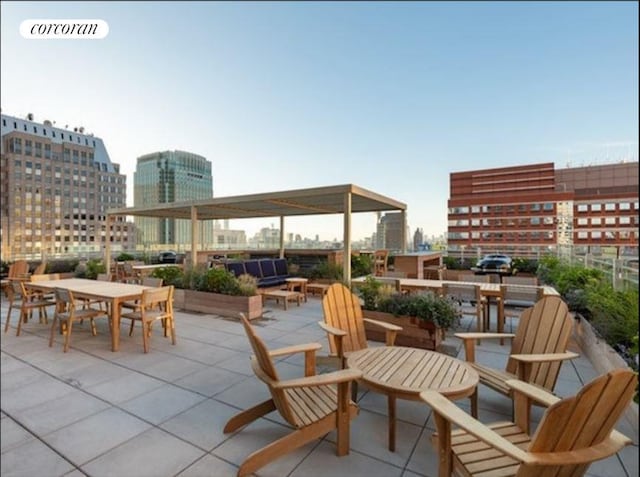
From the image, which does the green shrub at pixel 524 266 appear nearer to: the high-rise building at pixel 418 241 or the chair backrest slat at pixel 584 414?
the high-rise building at pixel 418 241

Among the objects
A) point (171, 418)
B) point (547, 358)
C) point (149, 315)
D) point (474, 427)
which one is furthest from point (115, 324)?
point (547, 358)

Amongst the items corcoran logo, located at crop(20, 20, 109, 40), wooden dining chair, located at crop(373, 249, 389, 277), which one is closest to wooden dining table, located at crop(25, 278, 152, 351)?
corcoran logo, located at crop(20, 20, 109, 40)

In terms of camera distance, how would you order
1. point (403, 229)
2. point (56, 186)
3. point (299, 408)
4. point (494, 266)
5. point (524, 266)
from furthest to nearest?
point (56, 186) < point (403, 229) < point (494, 266) < point (524, 266) < point (299, 408)

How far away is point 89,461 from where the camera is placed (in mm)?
1985

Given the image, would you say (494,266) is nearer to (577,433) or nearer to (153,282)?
(153,282)

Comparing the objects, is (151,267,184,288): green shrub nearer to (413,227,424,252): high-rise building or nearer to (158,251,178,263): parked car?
(158,251,178,263): parked car

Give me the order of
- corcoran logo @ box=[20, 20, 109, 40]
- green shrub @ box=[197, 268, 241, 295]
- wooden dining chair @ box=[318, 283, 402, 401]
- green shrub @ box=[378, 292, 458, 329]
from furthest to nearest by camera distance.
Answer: green shrub @ box=[197, 268, 241, 295], green shrub @ box=[378, 292, 458, 329], wooden dining chair @ box=[318, 283, 402, 401], corcoran logo @ box=[20, 20, 109, 40]

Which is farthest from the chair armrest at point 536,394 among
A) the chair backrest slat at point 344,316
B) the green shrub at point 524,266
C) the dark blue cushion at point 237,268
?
the green shrub at point 524,266

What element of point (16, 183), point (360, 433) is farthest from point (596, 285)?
point (16, 183)

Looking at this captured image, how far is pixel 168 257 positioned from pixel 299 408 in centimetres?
1315

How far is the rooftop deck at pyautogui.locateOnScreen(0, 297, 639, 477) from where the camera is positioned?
1.94 meters

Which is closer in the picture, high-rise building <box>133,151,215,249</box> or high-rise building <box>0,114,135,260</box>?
high-rise building <box>133,151,215,249</box>

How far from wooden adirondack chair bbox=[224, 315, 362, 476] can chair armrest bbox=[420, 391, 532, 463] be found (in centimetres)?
53

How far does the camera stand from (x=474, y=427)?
1379mm
